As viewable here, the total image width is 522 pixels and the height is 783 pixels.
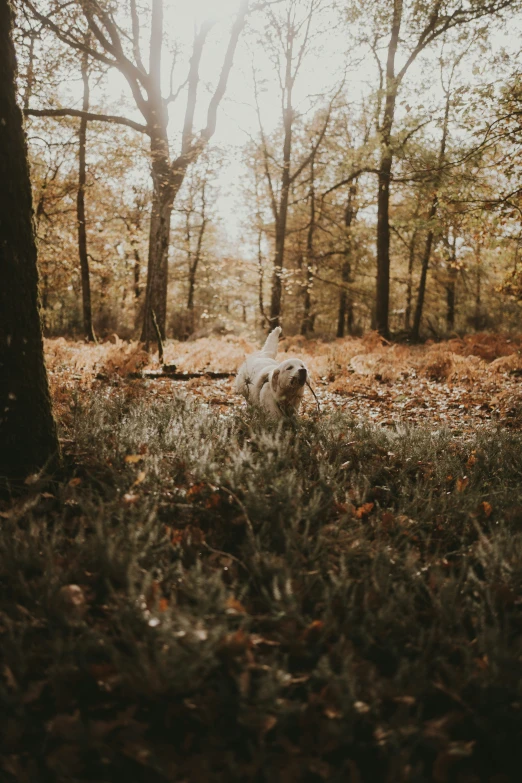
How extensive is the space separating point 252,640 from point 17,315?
249 cm

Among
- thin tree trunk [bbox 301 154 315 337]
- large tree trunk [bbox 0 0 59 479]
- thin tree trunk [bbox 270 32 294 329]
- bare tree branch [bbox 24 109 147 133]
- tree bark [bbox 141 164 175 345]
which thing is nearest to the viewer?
large tree trunk [bbox 0 0 59 479]

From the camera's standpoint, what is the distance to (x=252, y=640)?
1961 millimetres

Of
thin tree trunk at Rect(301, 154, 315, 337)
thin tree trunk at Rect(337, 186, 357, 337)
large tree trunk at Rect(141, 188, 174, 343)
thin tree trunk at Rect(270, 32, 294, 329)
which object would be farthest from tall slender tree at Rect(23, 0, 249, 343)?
thin tree trunk at Rect(337, 186, 357, 337)

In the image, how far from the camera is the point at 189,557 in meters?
2.53

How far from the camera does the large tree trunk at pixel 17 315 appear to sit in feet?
9.53

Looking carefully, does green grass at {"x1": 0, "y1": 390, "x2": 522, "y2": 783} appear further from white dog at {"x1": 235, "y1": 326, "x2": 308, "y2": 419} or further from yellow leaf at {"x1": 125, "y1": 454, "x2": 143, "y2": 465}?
white dog at {"x1": 235, "y1": 326, "x2": 308, "y2": 419}

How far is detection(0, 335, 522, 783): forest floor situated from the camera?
5.32 ft

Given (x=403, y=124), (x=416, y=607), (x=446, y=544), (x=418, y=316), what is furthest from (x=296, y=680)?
(x=418, y=316)

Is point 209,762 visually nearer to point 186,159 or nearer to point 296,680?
point 296,680

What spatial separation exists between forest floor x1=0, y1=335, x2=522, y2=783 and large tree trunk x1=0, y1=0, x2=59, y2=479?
28cm

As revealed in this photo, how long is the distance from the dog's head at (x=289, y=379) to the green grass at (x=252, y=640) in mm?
1774

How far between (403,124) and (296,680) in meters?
9.98

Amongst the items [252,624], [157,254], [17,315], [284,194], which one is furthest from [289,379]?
[284,194]

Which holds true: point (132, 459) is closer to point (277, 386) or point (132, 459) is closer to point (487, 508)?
point (277, 386)
